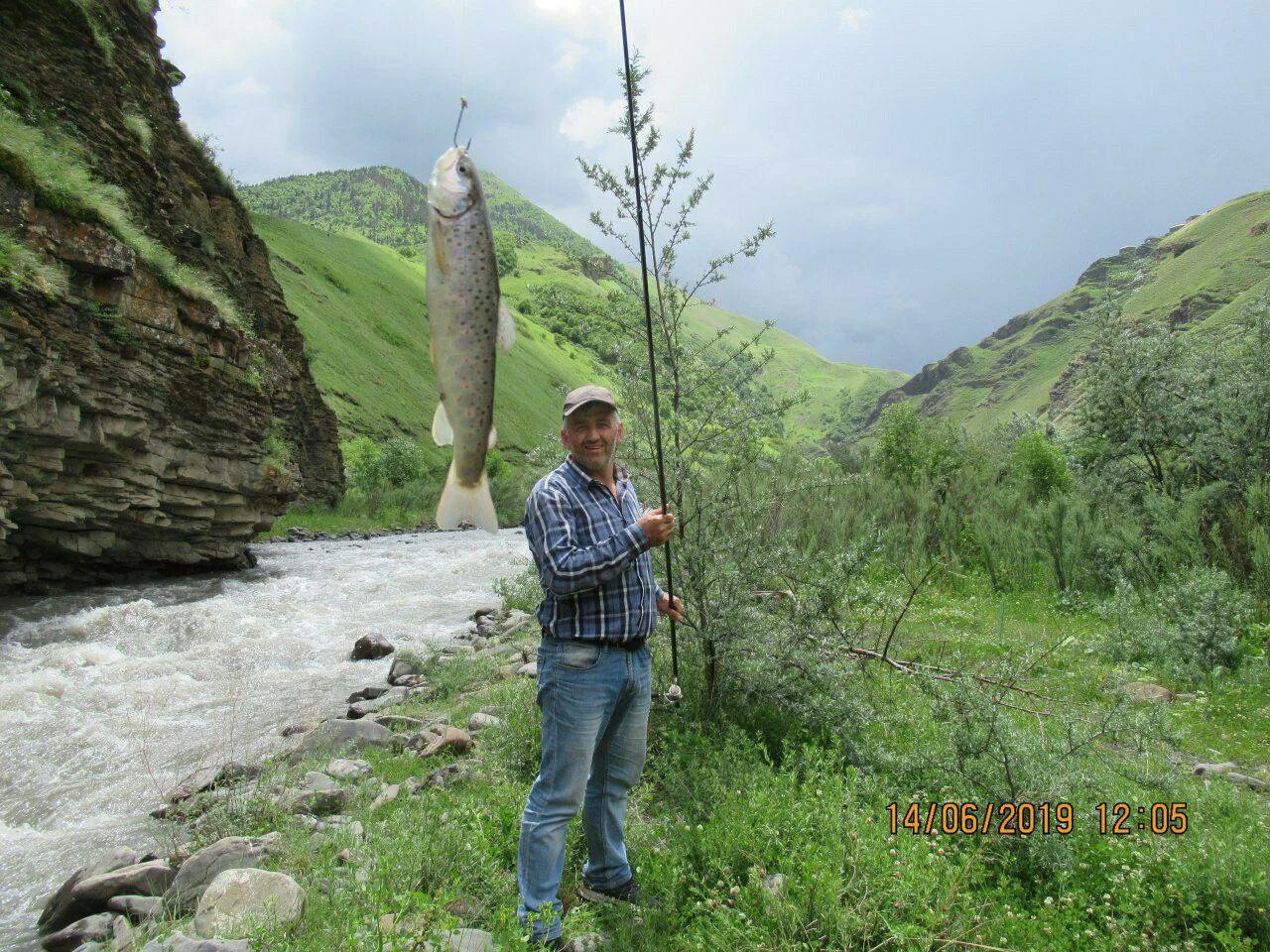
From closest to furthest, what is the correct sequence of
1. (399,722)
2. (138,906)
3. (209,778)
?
(138,906)
(209,778)
(399,722)

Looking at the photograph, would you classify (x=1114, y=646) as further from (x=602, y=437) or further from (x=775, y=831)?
(x=602, y=437)

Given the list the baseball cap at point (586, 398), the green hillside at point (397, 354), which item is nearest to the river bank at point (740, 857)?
the baseball cap at point (586, 398)

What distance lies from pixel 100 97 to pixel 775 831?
18475mm

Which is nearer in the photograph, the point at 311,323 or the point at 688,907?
the point at 688,907

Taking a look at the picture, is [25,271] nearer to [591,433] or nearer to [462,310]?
[591,433]

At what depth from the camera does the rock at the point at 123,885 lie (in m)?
4.11

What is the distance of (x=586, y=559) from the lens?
3045mm

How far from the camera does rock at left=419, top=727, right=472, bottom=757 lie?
19.7 ft

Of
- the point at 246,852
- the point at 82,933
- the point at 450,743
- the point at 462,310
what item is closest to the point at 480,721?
the point at 450,743

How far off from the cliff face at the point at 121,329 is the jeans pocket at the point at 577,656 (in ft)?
37.5

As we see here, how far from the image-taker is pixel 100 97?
14.5 metres

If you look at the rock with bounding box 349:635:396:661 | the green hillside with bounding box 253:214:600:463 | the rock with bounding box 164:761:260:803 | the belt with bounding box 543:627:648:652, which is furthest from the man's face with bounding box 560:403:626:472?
the rock with bounding box 349:635:396:661

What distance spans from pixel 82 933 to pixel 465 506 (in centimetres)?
394

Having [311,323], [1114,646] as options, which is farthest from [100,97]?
[1114,646]
